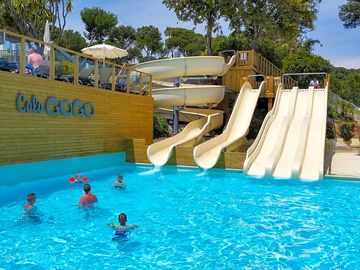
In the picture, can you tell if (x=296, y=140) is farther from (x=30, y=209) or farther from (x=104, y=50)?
(x=104, y=50)

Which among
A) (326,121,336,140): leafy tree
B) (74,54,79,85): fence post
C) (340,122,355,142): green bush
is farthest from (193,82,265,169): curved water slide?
(340,122,355,142): green bush

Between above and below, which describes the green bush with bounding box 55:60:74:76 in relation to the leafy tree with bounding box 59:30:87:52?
below

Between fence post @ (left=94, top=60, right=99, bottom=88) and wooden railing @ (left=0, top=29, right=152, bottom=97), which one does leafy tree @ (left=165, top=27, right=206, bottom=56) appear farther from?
fence post @ (left=94, top=60, right=99, bottom=88)

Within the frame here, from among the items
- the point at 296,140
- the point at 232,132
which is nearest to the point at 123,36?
the point at 232,132

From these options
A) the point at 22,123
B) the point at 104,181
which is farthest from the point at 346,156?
the point at 22,123

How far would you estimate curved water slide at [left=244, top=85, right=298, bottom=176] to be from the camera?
35.2 ft

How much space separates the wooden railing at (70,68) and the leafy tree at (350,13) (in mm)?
25249

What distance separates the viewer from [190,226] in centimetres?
607

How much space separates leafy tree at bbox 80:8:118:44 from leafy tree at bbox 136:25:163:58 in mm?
9524

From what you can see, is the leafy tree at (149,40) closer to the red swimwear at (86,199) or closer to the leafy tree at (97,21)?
the leafy tree at (97,21)

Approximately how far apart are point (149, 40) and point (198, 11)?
119ft

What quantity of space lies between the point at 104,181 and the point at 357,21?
3136 cm

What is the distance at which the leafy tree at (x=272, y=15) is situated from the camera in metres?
22.3

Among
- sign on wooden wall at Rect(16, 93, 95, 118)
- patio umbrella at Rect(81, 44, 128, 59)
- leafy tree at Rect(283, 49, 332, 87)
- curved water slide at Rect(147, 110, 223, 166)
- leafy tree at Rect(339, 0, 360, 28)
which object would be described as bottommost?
curved water slide at Rect(147, 110, 223, 166)
